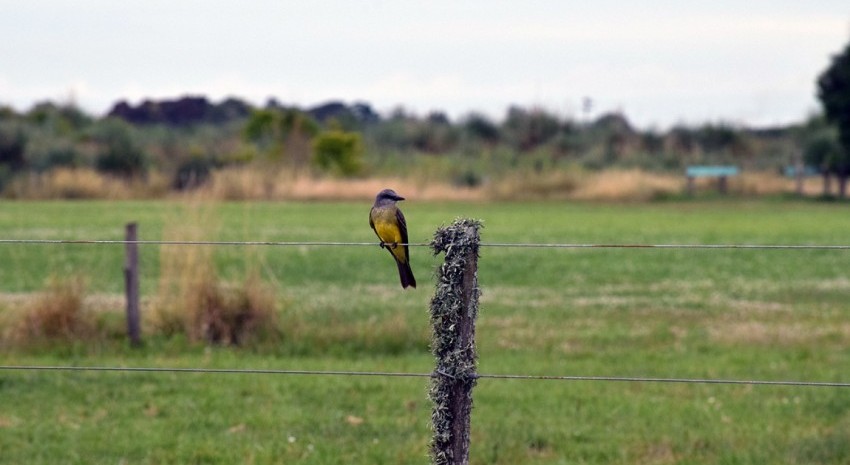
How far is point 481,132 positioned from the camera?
7381cm

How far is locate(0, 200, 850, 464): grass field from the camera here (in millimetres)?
8203

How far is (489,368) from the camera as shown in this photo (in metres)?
11.3

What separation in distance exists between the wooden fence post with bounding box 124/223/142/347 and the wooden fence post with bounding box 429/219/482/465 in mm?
7661

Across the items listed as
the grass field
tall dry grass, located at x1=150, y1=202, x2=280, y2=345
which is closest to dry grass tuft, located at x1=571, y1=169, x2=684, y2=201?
the grass field

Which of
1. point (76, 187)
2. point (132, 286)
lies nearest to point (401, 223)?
point (132, 286)

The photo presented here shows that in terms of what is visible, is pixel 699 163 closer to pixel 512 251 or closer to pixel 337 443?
pixel 512 251

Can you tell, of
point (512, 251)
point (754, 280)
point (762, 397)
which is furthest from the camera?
point (512, 251)

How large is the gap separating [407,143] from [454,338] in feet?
228

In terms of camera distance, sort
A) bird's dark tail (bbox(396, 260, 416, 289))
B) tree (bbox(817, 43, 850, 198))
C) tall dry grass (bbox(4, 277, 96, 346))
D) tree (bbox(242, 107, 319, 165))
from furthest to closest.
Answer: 1. tree (bbox(242, 107, 319, 165))
2. tree (bbox(817, 43, 850, 198))
3. tall dry grass (bbox(4, 277, 96, 346))
4. bird's dark tail (bbox(396, 260, 416, 289))

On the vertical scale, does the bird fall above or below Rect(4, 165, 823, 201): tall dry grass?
above

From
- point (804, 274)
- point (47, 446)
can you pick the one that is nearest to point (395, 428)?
point (47, 446)

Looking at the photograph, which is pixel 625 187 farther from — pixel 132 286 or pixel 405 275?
pixel 405 275

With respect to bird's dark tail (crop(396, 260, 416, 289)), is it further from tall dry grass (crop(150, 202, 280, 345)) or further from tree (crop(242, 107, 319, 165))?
tree (crop(242, 107, 319, 165))

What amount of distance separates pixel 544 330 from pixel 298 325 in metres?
2.82
